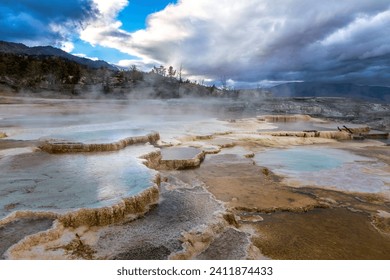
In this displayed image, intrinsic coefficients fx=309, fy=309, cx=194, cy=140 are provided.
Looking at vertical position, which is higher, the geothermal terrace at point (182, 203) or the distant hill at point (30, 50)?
the distant hill at point (30, 50)

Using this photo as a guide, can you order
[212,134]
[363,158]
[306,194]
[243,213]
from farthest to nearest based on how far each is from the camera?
[212,134] < [363,158] < [306,194] < [243,213]

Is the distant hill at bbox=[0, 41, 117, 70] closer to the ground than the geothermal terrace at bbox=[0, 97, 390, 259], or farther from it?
farther from it

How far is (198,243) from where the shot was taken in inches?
116

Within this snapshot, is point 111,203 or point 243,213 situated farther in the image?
point 243,213

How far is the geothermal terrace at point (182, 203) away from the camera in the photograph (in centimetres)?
288

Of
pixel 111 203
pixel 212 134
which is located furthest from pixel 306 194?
pixel 212 134

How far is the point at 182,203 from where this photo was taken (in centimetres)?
392

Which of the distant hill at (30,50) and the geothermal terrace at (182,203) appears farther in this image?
the distant hill at (30,50)

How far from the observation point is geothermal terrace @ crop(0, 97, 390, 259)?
9.45 ft

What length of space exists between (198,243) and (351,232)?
180 centimetres

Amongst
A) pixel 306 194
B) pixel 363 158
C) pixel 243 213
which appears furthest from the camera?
pixel 363 158

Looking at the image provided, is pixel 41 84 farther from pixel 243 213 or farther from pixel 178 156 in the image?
pixel 243 213

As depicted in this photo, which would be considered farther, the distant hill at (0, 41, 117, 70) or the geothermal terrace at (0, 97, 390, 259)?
the distant hill at (0, 41, 117, 70)

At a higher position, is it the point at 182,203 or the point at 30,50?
the point at 30,50
